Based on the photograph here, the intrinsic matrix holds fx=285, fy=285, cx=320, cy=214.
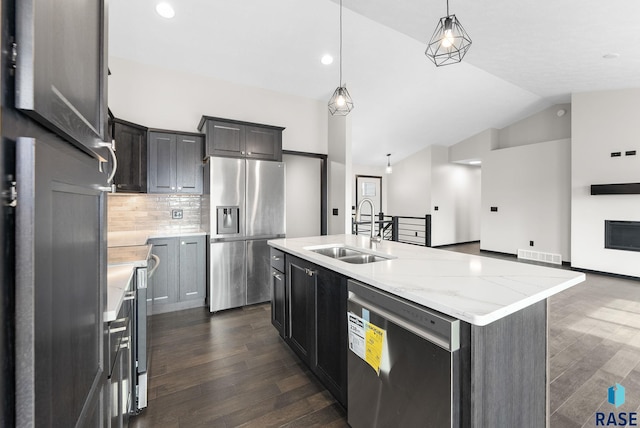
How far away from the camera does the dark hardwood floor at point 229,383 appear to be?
1786mm

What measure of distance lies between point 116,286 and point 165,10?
299 centimetres

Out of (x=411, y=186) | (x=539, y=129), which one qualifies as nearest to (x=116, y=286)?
(x=411, y=186)

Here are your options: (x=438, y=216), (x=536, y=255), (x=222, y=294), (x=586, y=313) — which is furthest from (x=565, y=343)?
(x=438, y=216)

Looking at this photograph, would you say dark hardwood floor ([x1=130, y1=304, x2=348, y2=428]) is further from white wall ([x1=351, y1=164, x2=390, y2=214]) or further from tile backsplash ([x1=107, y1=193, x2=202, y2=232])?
white wall ([x1=351, y1=164, x2=390, y2=214])

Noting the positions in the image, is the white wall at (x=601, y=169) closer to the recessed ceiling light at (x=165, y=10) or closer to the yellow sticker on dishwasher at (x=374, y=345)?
the yellow sticker on dishwasher at (x=374, y=345)

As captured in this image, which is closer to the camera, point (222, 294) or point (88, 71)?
point (88, 71)

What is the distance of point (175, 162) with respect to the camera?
11.9ft

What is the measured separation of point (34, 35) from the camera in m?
0.44

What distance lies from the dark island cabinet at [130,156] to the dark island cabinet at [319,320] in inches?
85.5

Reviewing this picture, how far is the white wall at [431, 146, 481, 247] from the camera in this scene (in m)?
8.00


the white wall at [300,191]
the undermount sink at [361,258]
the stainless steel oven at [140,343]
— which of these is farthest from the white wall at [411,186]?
the stainless steel oven at [140,343]

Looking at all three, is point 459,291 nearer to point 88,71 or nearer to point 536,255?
point 88,71

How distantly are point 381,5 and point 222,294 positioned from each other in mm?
3838

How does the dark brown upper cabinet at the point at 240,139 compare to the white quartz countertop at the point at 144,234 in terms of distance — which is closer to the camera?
the white quartz countertop at the point at 144,234
